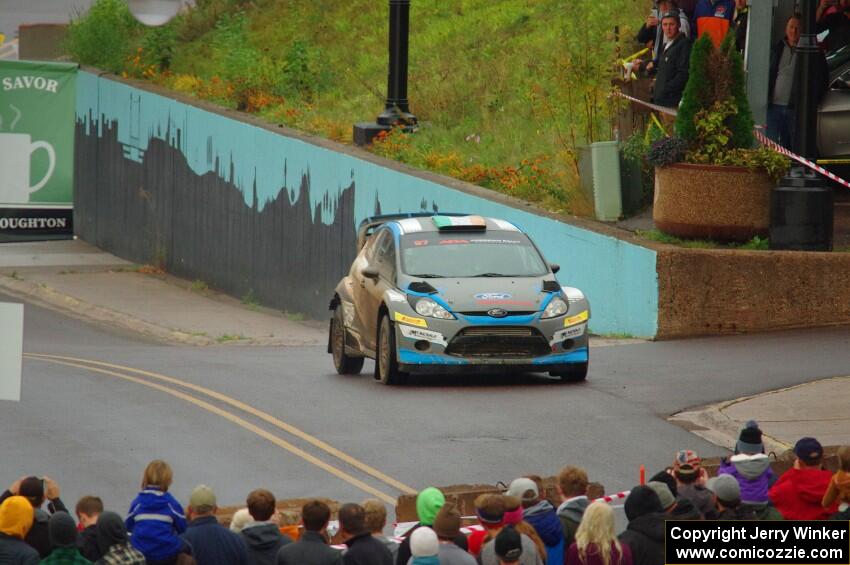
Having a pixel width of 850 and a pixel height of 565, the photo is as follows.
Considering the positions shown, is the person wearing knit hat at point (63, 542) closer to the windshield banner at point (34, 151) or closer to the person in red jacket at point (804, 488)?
the person in red jacket at point (804, 488)

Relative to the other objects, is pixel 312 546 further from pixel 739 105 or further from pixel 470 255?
pixel 739 105

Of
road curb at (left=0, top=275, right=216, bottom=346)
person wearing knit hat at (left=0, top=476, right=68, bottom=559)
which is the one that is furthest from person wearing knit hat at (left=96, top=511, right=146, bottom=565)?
road curb at (left=0, top=275, right=216, bottom=346)

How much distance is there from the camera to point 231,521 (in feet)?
33.7

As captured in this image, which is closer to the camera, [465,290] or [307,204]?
[465,290]

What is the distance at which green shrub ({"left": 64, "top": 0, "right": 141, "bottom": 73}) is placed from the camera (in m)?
41.6

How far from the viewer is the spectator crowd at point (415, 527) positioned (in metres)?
8.80

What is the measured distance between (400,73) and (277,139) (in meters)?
4.06

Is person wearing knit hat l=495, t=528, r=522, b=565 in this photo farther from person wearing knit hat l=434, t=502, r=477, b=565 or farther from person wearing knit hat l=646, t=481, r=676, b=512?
person wearing knit hat l=646, t=481, r=676, b=512

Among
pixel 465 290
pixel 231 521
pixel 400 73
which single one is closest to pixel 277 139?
pixel 400 73

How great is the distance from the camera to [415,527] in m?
9.45

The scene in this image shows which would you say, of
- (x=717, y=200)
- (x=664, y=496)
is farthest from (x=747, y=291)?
(x=664, y=496)

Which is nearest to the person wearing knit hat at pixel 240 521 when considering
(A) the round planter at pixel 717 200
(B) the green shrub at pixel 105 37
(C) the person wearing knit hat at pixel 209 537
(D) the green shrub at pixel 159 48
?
(C) the person wearing knit hat at pixel 209 537

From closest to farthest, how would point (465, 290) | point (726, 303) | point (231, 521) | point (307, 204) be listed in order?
point (231, 521)
point (465, 290)
point (726, 303)
point (307, 204)

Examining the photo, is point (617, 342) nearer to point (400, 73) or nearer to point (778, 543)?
point (400, 73)
